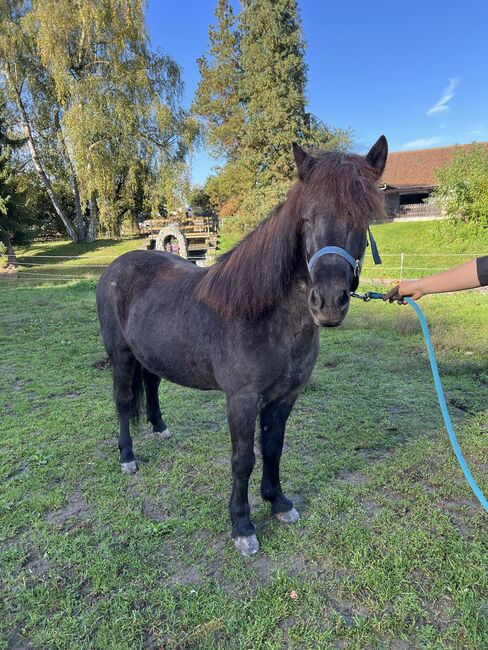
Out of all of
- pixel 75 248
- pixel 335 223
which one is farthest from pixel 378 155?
pixel 75 248

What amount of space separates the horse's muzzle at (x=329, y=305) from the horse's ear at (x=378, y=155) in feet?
2.20

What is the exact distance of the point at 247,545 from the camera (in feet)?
7.47

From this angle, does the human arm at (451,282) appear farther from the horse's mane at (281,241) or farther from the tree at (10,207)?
the tree at (10,207)

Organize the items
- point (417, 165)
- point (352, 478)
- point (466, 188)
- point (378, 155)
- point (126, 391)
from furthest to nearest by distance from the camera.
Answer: point (417, 165) → point (466, 188) → point (126, 391) → point (352, 478) → point (378, 155)

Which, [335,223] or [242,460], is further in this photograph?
[242,460]

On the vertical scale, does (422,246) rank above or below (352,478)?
above

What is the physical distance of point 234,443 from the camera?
229cm

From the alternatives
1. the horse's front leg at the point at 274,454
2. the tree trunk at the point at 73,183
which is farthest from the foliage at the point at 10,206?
the horse's front leg at the point at 274,454

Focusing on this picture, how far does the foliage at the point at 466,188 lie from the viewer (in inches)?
680

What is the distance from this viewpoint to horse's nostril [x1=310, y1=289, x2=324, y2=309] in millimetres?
1625

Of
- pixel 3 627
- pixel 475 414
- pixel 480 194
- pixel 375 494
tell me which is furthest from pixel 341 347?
pixel 480 194

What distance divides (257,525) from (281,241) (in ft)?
5.92

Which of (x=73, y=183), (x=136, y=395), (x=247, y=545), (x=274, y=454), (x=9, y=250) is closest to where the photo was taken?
(x=247, y=545)

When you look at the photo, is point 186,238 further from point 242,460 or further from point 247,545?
point 247,545
